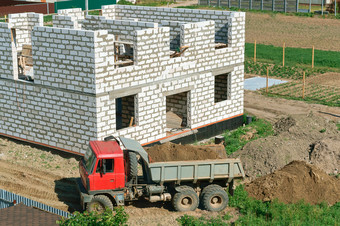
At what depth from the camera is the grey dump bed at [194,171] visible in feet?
66.3

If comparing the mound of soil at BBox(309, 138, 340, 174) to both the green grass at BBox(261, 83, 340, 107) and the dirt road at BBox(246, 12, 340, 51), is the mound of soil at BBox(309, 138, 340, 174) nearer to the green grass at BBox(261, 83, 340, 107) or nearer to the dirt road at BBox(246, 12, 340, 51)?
the green grass at BBox(261, 83, 340, 107)

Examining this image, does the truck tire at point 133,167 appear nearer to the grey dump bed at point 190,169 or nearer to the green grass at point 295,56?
the grey dump bed at point 190,169

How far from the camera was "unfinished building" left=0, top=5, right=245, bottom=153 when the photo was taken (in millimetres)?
24484

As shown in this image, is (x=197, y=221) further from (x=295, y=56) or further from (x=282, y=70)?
(x=295, y=56)

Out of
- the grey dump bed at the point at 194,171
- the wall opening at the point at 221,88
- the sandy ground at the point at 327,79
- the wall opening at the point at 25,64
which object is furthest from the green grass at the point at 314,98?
the grey dump bed at the point at 194,171

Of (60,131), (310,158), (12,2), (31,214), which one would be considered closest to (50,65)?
(60,131)

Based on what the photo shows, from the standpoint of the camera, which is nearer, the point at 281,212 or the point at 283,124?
the point at 281,212

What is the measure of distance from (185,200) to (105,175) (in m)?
2.87

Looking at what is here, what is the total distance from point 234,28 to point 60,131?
9.84 m

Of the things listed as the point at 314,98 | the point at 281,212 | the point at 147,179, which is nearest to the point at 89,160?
the point at 147,179

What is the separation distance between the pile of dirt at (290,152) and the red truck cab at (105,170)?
6.16m

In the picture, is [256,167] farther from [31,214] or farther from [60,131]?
[31,214]

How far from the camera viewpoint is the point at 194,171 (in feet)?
67.1

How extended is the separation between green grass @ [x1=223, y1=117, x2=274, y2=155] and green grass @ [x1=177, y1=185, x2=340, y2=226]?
19.0ft
